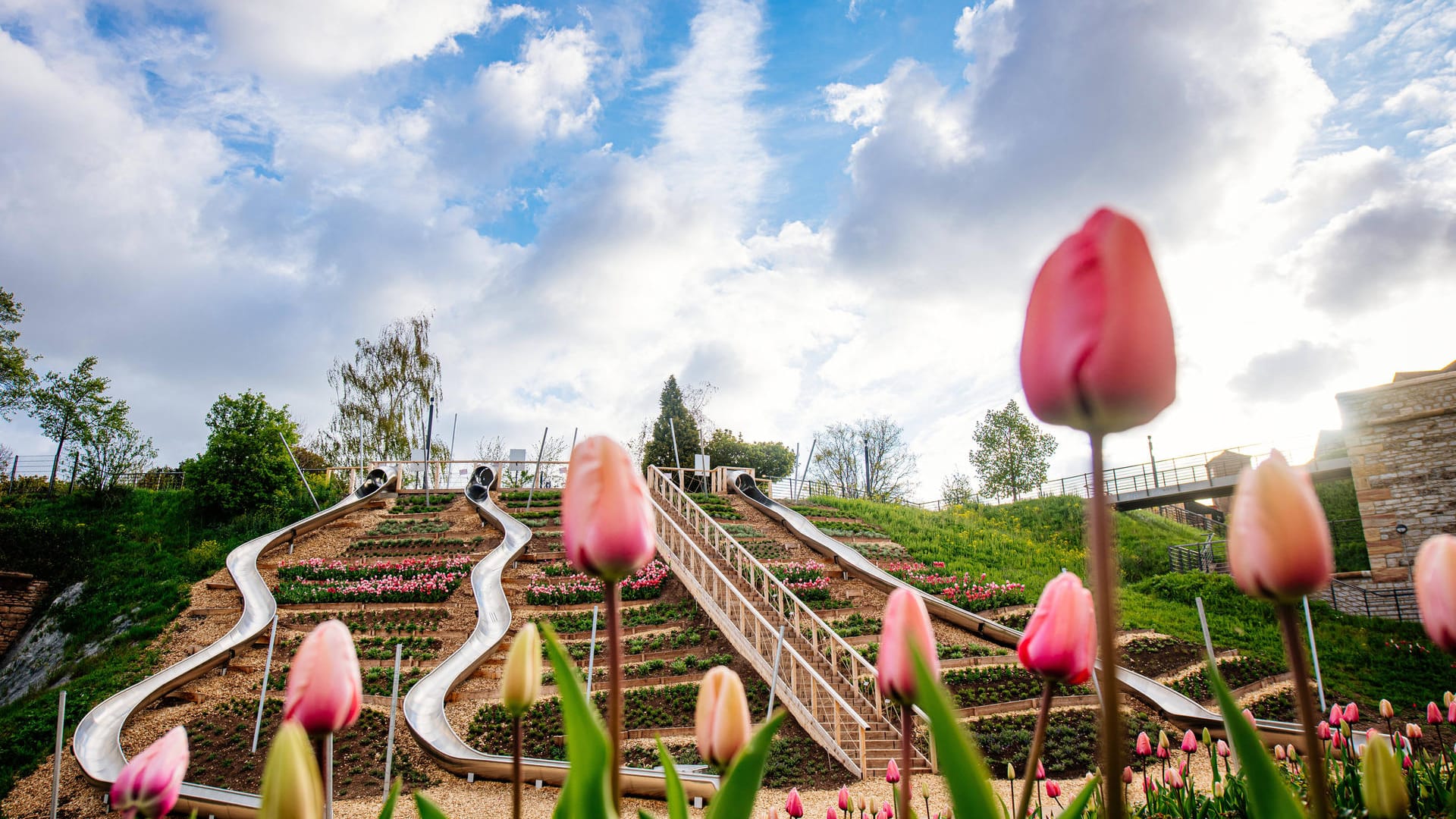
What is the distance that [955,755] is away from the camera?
635 millimetres

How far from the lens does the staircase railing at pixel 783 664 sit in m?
8.61

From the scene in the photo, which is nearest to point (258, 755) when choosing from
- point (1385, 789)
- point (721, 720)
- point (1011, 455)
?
point (721, 720)

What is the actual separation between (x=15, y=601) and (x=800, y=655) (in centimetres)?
1691

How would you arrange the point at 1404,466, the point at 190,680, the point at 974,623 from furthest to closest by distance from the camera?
1. the point at 1404,466
2. the point at 974,623
3. the point at 190,680

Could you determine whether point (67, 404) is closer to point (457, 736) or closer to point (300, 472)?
point (300, 472)

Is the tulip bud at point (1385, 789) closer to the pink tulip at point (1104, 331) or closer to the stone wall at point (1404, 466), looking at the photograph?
the pink tulip at point (1104, 331)

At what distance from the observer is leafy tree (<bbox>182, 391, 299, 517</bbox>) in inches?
762

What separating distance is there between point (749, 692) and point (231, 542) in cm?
1404

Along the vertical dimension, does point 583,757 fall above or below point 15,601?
above

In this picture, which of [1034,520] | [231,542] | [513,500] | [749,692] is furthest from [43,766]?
[1034,520]

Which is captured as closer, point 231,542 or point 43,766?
point 43,766

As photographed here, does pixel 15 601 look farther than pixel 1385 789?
Yes

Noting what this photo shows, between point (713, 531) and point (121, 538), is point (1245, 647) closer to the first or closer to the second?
point (713, 531)

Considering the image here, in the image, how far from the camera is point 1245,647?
12.4m
